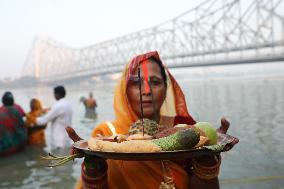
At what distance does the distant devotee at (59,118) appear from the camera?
5457mm

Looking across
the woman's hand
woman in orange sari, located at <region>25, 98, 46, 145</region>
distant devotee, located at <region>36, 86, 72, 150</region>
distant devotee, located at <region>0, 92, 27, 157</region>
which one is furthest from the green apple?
woman in orange sari, located at <region>25, 98, 46, 145</region>

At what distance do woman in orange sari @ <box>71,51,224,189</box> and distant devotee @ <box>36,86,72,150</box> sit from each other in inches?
156

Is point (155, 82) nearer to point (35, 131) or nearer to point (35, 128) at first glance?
point (35, 128)

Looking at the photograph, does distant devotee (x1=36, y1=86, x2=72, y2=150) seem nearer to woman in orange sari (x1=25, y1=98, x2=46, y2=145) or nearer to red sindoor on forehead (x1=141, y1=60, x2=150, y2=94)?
woman in orange sari (x1=25, y1=98, x2=46, y2=145)

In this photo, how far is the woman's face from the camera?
1.49 metres

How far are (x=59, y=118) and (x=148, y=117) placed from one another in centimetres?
421

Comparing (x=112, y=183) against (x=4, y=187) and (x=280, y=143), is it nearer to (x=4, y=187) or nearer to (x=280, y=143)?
(x=4, y=187)

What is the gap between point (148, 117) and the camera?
1529mm

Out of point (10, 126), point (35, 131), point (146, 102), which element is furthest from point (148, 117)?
point (35, 131)

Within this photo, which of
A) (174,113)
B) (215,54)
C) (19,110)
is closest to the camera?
(174,113)

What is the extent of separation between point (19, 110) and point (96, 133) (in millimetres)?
5099

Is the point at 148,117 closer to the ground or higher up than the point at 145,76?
closer to the ground

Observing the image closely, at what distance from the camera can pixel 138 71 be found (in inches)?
57.0

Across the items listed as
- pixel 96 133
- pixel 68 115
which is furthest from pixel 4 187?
pixel 96 133
